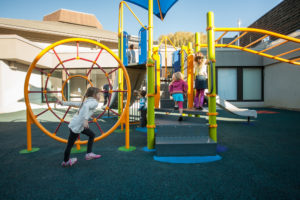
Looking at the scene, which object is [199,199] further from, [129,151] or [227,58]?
[227,58]

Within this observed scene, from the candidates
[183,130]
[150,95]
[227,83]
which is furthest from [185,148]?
[227,83]

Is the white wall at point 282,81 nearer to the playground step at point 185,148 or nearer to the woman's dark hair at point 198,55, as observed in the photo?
the woman's dark hair at point 198,55

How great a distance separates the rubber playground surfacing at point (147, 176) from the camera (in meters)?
1.96

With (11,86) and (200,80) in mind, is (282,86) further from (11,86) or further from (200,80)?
(11,86)

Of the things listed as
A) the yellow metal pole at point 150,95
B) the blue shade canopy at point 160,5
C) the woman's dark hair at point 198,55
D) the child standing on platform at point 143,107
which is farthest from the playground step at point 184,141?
the blue shade canopy at point 160,5

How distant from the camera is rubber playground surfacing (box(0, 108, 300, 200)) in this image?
196 centimetres

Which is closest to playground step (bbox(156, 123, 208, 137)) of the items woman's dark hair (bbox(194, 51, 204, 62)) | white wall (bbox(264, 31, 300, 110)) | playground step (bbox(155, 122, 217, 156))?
playground step (bbox(155, 122, 217, 156))

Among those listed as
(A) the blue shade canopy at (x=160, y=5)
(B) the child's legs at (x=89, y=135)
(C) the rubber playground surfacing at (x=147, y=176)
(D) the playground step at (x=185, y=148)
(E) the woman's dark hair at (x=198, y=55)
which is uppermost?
(A) the blue shade canopy at (x=160, y=5)

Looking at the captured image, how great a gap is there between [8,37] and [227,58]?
13460 millimetres

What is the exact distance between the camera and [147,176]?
2.37 meters

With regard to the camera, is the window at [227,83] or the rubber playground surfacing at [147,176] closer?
the rubber playground surfacing at [147,176]

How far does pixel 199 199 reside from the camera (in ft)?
6.05

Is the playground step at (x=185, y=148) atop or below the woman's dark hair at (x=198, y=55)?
below

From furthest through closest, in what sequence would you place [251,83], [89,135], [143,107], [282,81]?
1. [251,83]
2. [282,81]
3. [143,107]
4. [89,135]
